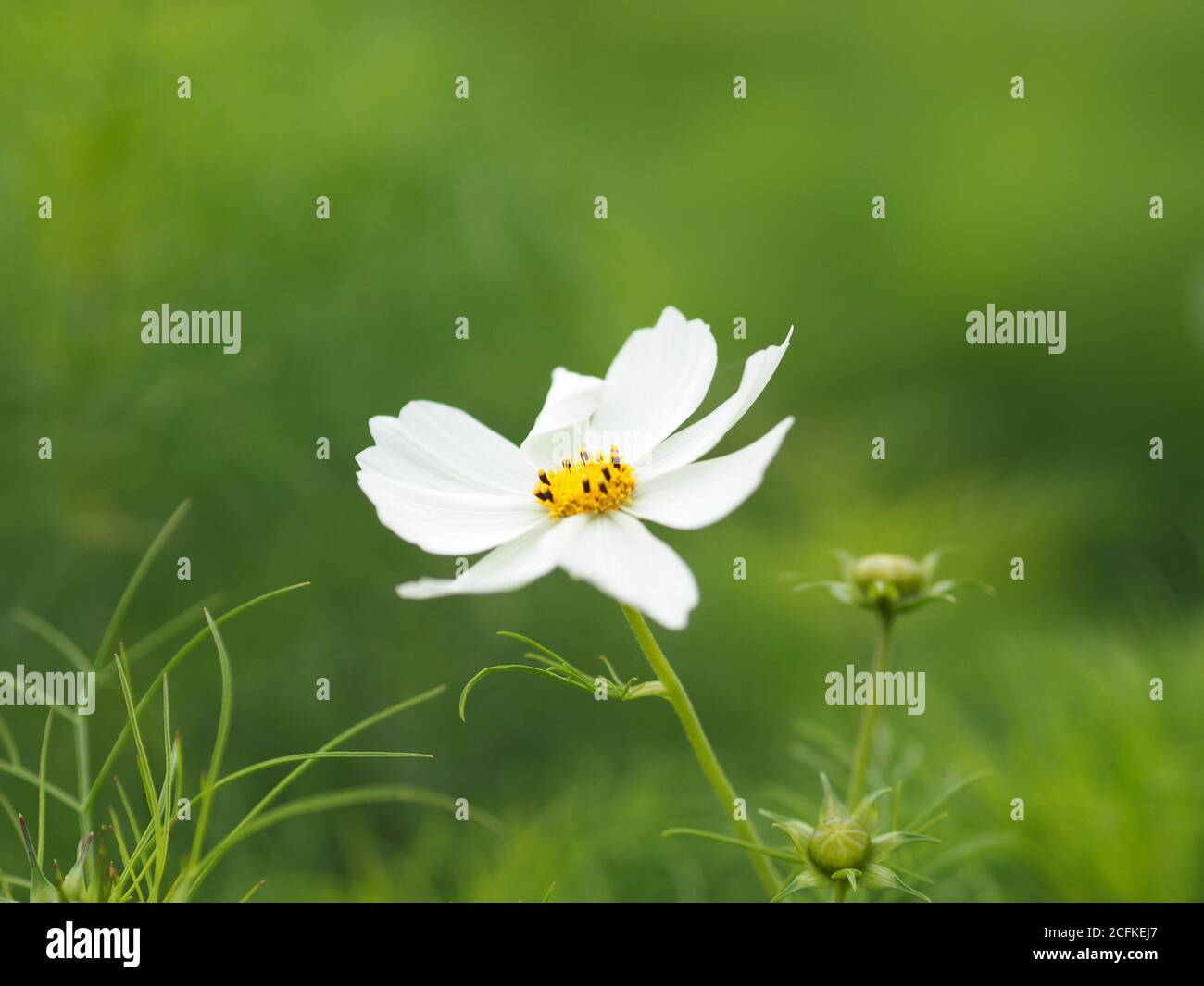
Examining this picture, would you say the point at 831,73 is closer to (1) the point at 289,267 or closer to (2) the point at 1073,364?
(2) the point at 1073,364

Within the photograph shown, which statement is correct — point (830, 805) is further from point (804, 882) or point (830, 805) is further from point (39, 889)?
point (39, 889)

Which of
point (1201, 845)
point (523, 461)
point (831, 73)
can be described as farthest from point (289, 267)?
point (831, 73)

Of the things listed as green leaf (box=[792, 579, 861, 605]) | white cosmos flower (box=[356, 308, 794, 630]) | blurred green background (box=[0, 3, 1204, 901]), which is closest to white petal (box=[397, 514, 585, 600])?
white cosmos flower (box=[356, 308, 794, 630])

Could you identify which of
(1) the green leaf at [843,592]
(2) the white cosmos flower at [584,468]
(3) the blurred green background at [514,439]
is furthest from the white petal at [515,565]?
(3) the blurred green background at [514,439]

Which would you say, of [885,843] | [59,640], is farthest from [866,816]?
[59,640]

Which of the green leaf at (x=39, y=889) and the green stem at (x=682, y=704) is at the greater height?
the green stem at (x=682, y=704)

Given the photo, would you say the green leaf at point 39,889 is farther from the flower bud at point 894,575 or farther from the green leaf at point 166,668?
the flower bud at point 894,575
